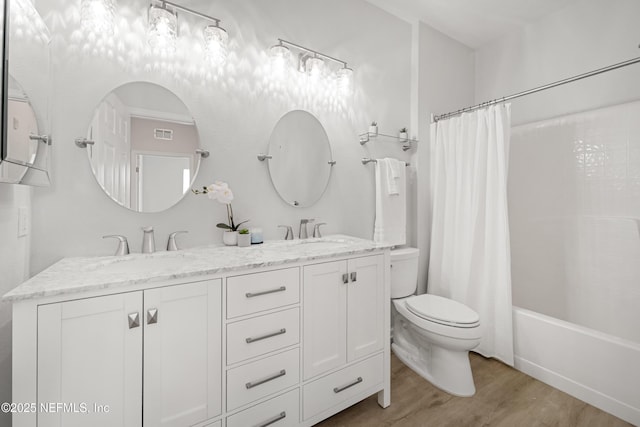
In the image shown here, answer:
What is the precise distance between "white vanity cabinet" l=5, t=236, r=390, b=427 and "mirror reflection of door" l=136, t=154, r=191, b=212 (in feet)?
0.98

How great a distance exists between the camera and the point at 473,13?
2361 millimetres

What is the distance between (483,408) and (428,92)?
2362 mm

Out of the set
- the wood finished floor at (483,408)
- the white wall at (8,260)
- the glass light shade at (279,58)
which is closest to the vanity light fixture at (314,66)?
the glass light shade at (279,58)

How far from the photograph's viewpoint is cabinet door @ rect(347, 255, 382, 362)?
4.86 ft

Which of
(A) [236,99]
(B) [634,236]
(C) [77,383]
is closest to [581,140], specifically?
(B) [634,236]

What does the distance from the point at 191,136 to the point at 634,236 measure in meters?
2.88

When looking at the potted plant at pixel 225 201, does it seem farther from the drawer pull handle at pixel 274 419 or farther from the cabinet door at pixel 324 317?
the drawer pull handle at pixel 274 419

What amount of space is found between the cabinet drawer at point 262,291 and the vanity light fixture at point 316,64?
1.35 metres

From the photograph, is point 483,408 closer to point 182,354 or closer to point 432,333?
point 432,333

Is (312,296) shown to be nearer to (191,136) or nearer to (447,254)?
(191,136)

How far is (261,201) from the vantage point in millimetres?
1778

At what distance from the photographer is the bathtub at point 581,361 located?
1.50 metres

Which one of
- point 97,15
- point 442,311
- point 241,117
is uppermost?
point 97,15

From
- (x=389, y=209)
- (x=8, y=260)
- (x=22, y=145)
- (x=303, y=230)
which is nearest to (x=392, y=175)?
(x=389, y=209)
